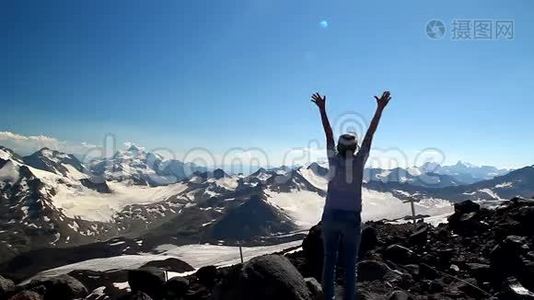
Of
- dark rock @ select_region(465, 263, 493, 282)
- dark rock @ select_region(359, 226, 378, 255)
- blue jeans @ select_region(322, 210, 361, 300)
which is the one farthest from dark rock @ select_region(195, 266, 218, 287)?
dark rock @ select_region(465, 263, 493, 282)

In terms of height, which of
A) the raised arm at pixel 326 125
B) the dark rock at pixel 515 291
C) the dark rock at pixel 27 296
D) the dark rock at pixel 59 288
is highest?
the raised arm at pixel 326 125

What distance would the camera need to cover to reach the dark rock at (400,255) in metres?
14.0

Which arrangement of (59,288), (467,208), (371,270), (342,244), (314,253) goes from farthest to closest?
(467,208) < (59,288) < (314,253) < (371,270) < (342,244)

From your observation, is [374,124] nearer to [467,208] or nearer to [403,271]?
[403,271]

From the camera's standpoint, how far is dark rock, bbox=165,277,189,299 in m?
13.4

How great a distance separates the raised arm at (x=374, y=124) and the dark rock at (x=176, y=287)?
26.1 feet

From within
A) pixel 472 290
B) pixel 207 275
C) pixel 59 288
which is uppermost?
pixel 472 290

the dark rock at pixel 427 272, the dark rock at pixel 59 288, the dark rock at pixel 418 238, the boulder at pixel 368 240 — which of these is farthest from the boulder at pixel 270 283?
the dark rock at pixel 59 288

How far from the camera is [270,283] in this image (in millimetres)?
10086

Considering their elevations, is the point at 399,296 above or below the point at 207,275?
above

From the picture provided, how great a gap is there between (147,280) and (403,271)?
8.25 m

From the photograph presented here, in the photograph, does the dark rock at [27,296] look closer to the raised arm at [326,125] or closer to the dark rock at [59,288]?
the dark rock at [59,288]

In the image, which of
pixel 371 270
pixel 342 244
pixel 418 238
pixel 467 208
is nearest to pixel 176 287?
pixel 371 270

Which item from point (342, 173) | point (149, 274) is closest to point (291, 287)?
point (342, 173)
